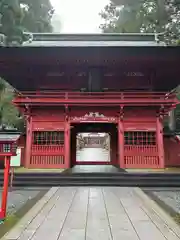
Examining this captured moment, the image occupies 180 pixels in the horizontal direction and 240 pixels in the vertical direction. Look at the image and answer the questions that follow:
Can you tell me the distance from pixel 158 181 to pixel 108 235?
20.6 feet

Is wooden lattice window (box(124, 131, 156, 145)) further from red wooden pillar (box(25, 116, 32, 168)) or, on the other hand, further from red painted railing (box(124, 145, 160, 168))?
red wooden pillar (box(25, 116, 32, 168))

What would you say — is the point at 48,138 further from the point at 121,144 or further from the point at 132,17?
the point at 132,17

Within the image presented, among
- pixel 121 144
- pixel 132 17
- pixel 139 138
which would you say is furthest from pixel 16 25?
pixel 132 17

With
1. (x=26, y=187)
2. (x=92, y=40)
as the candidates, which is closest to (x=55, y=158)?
(x=26, y=187)

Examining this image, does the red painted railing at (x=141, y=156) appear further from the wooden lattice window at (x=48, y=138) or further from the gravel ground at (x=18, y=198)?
the gravel ground at (x=18, y=198)

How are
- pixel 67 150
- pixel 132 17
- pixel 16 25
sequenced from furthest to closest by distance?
1. pixel 132 17
2. pixel 67 150
3. pixel 16 25

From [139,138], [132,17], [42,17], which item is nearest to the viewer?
[139,138]

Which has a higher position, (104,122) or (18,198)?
(104,122)

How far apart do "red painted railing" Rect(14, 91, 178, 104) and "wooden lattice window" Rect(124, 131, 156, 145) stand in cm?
173

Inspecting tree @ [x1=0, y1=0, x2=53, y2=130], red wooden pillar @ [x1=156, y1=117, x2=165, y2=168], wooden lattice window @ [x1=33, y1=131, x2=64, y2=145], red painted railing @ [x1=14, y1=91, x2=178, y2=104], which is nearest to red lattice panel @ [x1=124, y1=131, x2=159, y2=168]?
red wooden pillar @ [x1=156, y1=117, x2=165, y2=168]

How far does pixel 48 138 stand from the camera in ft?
44.9

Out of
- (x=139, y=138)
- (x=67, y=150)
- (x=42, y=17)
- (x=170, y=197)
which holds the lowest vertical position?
(x=170, y=197)

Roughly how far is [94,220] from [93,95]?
8.87 m

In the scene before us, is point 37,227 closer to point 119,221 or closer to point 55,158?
point 119,221
